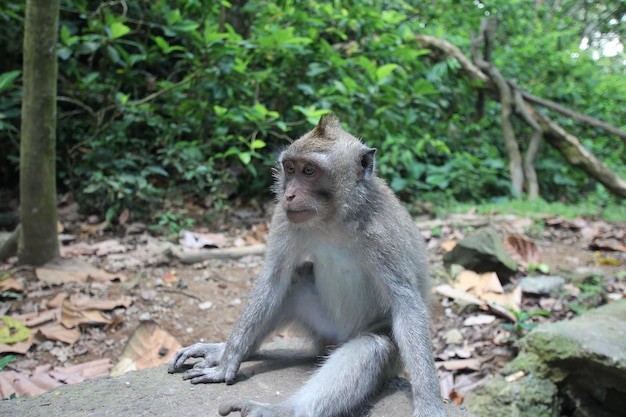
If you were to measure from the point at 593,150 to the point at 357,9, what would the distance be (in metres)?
7.71

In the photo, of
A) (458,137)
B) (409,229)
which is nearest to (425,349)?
(409,229)

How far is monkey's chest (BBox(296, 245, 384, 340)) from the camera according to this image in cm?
334

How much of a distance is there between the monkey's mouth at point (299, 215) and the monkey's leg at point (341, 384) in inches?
31.3

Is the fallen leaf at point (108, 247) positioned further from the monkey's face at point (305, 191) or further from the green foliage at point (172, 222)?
the monkey's face at point (305, 191)

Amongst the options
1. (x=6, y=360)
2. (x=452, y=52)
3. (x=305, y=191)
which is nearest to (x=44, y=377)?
(x=6, y=360)

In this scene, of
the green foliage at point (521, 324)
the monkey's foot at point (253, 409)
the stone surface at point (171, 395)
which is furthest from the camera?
the green foliage at point (521, 324)

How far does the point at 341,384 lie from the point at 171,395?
1007 millimetres

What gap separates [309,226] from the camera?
10.8 ft

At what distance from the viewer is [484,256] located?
19.3 ft

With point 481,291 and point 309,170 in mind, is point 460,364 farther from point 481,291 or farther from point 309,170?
point 309,170

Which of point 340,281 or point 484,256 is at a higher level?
point 340,281

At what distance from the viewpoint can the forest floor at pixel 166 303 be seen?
441cm

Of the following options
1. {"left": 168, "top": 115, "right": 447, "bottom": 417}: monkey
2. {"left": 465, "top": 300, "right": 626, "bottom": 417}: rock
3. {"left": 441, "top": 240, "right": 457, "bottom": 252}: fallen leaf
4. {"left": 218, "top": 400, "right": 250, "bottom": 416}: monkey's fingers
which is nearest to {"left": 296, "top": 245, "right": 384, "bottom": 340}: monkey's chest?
{"left": 168, "top": 115, "right": 447, "bottom": 417}: monkey

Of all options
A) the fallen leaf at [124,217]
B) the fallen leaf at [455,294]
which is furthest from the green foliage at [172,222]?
the fallen leaf at [455,294]
